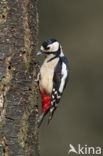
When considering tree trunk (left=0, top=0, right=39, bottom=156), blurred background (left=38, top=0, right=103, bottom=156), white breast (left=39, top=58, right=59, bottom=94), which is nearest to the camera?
tree trunk (left=0, top=0, right=39, bottom=156)

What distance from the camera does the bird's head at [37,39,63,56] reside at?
3992 millimetres

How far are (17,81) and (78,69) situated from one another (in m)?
5.35

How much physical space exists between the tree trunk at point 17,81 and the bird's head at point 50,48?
0.64m

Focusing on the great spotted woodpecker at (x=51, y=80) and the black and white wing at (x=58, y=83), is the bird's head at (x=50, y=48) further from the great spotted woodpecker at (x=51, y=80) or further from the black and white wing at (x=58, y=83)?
the black and white wing at (x=58, y=83)

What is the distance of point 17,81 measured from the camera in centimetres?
318

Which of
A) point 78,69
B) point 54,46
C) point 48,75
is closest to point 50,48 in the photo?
point 54,46

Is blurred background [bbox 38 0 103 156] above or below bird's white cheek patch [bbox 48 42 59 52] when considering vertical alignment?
below

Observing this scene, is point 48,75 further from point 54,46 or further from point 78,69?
point 78,69

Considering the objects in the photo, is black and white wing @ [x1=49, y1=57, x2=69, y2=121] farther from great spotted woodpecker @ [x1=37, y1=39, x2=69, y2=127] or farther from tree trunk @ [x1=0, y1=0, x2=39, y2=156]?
tree trunk @ [x1=0, y1=0, x2=39, y2=156]

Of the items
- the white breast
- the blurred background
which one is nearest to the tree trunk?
the white breast

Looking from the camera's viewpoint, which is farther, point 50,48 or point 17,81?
point 50,48

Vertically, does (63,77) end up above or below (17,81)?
below

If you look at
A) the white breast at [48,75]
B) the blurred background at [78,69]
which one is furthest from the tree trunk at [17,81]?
the blurred background at [78,69]

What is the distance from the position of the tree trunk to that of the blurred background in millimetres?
4828
